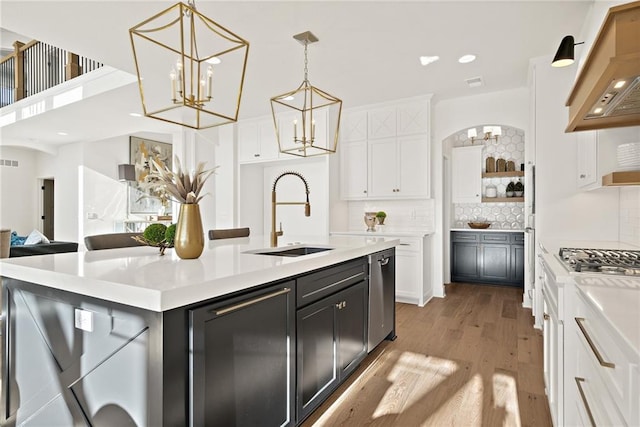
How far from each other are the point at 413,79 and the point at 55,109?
5095mm

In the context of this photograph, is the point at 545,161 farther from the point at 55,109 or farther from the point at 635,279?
the point at 55,109

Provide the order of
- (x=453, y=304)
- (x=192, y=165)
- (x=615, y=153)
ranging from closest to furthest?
1. (x=615, y=153)
2. (x=453, y=304)
3. (x=192, y=165)

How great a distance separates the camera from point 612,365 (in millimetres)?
952

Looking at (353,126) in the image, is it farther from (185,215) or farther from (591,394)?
(591,394)

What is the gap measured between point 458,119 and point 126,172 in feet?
22.4

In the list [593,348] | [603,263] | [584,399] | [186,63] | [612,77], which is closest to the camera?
[593,348]

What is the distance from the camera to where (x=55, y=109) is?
526 centimetres

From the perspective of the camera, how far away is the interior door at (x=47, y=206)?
8.76 metres

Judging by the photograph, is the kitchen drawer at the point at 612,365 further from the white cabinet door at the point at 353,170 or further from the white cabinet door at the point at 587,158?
the white cabinet door at the point at 353,170

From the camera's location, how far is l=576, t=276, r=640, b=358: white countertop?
33.0 inches

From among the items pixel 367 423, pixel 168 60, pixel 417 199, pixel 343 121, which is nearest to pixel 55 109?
pixel 168 60

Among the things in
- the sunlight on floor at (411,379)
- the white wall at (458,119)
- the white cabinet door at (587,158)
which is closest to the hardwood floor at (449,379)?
the sunlight on floor at (411,379)

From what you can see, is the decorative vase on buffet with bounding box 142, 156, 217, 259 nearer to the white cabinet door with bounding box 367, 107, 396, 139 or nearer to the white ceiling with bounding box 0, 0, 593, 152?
the white ceiling with bounding box 0, 0, 593, 152

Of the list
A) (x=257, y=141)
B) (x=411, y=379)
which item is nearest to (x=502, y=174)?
(x=257, y=141)
